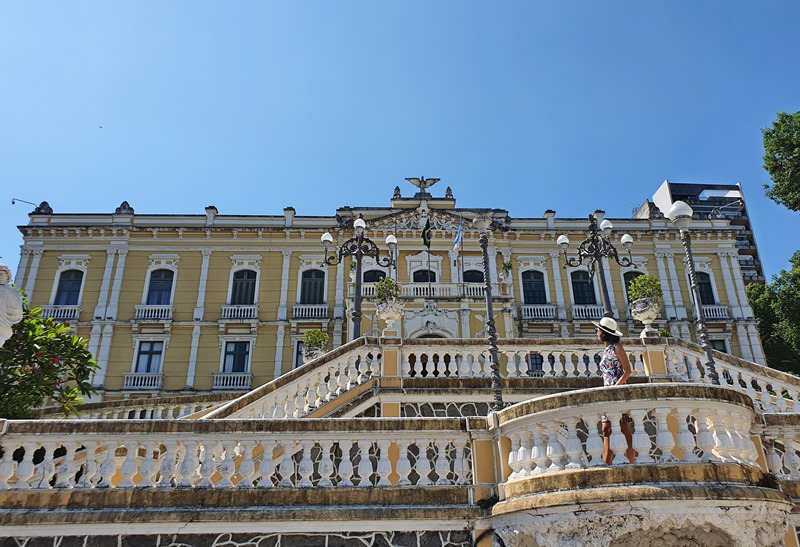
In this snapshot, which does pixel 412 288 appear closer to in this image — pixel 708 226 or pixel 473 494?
pixel 708 226

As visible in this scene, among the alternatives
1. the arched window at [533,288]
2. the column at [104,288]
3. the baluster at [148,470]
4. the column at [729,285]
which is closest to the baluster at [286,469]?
the baluster at [148,470]

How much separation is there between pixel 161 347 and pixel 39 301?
588 cm

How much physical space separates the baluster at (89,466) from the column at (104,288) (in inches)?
905

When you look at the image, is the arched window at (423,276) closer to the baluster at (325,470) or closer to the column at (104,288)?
the column at (104,288)

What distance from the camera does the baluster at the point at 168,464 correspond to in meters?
6.17

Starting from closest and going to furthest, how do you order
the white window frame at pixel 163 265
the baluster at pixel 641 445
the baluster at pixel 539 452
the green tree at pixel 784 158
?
the baluster at pixel 641 445, the baluster at pixel 539 452, the green tree at pixel 784 158, the white window frame at pixel 163 265

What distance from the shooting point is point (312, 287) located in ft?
94.1

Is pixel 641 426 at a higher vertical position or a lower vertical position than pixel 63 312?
lower

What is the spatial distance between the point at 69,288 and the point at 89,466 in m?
24.7

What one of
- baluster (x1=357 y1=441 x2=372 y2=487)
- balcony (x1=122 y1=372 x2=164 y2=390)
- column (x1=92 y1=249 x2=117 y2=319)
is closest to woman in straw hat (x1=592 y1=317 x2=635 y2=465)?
baluster (x1=357 y1=441 x2=372 y2=487)

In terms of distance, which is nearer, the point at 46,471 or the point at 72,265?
the point at 46,471

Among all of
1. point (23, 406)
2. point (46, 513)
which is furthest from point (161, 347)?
point (46, 513)

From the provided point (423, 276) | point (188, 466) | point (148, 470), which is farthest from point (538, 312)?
point (148, 470)

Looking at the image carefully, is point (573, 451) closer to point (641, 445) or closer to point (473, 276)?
point (641, 445)
